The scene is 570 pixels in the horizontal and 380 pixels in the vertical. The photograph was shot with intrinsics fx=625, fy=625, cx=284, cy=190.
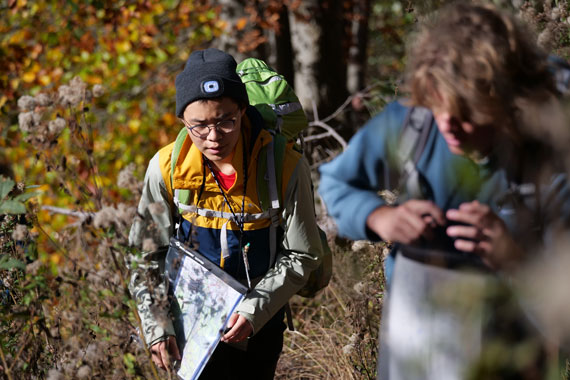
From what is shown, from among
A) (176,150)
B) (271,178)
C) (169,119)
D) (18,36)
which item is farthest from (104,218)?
(18,36)

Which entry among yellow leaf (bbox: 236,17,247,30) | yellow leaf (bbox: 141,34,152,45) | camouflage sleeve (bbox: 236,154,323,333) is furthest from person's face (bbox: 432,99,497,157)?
yellow leaf (bbox: 141,34,152,45)

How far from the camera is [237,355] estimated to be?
2.40 meters

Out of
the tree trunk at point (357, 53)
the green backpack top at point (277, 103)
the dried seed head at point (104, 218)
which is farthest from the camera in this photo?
the tree trunk at point (357, 53)

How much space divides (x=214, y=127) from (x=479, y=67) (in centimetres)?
110

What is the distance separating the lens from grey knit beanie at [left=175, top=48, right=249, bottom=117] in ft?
7.18

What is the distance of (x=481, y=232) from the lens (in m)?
1.30

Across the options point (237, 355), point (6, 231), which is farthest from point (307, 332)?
point (6, 231)

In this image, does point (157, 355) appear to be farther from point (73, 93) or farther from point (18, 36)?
point (18, 36)

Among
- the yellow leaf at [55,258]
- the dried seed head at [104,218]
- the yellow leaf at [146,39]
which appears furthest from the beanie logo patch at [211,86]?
the yellow leaf at [146,39]

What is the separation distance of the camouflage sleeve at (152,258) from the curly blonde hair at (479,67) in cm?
89

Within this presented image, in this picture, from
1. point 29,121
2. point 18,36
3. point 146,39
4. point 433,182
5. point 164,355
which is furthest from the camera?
point 18,36

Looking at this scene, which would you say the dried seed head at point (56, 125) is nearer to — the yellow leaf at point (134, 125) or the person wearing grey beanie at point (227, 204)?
the person wearing grey beanie at point (227, 204)

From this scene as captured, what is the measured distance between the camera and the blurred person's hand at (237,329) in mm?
2156

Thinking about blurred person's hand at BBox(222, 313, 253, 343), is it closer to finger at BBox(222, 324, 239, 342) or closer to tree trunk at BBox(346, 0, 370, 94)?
finger at BBox(222, 324, 239, 342)
